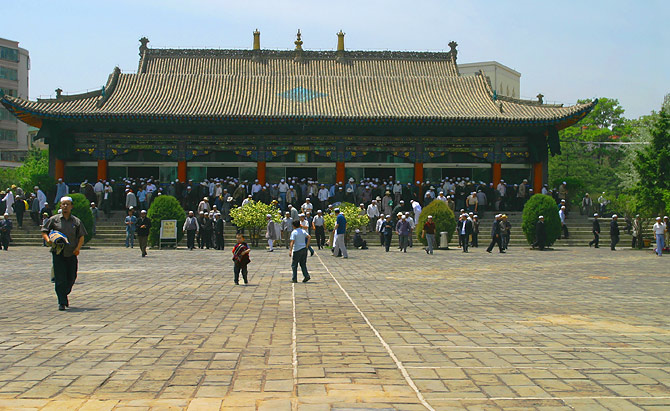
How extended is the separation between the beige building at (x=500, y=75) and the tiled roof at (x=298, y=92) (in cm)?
3464

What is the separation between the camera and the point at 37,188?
30.6 metres

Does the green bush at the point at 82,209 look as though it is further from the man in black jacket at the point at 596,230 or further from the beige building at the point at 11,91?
the beige building at the point at 11,91

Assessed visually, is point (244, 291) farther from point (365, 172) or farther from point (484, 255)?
point (365, 172)

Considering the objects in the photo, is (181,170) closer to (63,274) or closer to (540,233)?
(540,233)

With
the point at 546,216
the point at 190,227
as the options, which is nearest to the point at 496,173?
the point at 546,216

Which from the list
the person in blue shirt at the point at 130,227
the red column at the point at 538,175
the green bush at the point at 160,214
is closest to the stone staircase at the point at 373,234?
the person in blue shirt at the point at 130,227

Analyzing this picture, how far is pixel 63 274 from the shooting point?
962 centimetres

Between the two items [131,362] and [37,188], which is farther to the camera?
[37,188]

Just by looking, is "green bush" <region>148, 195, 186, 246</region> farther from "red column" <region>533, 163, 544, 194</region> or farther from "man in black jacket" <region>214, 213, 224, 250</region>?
"red column" <region>533, 163, 544, 194</region>

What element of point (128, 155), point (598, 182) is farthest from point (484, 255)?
point (598, 182)

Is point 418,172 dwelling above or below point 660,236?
above

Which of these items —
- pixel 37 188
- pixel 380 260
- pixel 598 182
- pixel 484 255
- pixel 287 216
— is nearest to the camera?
pixel 380 260

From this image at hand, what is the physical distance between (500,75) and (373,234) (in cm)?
5661

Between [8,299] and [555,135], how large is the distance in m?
32.0
